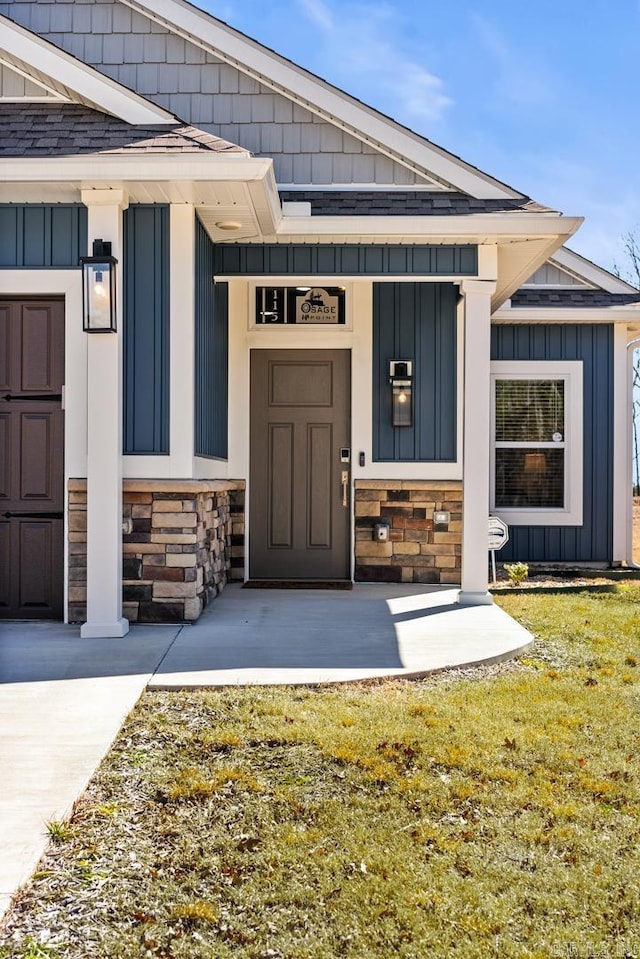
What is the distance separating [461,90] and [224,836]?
2224 centimetres

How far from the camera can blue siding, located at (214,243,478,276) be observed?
659 cm

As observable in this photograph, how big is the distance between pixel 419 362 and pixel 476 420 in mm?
1300

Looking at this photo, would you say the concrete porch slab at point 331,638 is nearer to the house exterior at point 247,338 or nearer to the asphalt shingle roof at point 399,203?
the house exterior at point 247,338

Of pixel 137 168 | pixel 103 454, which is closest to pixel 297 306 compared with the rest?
pixel 137 168

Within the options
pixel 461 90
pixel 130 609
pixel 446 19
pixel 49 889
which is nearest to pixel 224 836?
pixel 49 889

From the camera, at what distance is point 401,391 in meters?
7.63

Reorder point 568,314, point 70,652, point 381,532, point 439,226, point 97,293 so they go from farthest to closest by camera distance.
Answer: point 568,314 < point 381,532 < point 439,226 < point 97,293 < point 70,652

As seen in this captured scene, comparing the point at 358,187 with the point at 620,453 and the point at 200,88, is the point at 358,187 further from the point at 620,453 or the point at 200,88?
the point at 620,453

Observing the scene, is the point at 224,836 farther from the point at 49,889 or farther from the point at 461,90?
the point at 461,90

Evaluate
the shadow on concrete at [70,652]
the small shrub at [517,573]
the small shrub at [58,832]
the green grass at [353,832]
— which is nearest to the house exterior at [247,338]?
the shadow on concrete at [70,652]

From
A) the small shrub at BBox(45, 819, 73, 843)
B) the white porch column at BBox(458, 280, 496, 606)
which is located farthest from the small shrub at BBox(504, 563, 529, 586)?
the small shrub at BBox(45, 819, 73, 843)

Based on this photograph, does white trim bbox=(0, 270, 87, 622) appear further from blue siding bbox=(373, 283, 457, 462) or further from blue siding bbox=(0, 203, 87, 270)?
blue siding bbox=(373, 283, 457, 462)

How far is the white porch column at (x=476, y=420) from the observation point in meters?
6.55

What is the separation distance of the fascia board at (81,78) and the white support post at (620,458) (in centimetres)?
562
